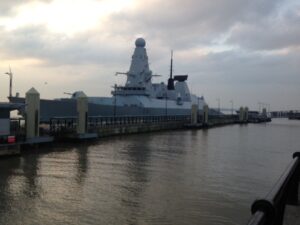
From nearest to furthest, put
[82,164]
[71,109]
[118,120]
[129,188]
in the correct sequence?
[129,188]
[82,164]
[118,120]
[71,109]

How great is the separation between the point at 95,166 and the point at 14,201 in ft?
25.1

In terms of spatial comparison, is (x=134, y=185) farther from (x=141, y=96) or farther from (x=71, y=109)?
(x=141, y=96)

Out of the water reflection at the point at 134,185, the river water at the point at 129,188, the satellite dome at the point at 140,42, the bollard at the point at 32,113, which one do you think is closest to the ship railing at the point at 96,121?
the bollard at the point at 32,113

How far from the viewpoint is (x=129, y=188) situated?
13844 mm

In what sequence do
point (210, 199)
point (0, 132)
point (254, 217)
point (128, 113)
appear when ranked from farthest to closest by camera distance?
point (128, 113) → point (0, 132) → point (210, 199) → point (254, 217)

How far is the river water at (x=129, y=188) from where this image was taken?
10.4 m

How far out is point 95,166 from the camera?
1891cm

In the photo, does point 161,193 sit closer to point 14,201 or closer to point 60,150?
point 14,201

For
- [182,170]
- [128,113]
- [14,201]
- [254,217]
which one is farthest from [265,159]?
[128,113]

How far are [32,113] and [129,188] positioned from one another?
13.2m

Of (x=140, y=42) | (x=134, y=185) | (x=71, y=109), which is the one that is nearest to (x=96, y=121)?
(x=71, y=109)

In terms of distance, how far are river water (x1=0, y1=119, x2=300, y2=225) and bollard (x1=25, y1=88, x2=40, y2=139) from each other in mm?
1618

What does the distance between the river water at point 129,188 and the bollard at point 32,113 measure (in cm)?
162

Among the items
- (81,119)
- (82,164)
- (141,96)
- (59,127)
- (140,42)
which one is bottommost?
(82,164)
